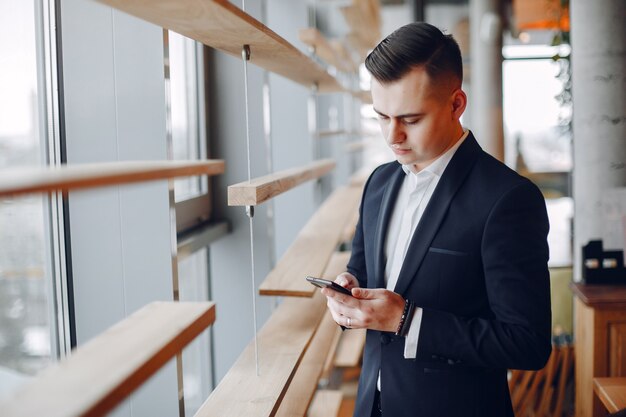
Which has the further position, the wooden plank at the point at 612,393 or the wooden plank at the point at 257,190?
the wooden plank at the point at 612,393

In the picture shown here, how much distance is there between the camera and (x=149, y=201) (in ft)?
5.85

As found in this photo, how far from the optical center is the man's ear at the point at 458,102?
1.60m

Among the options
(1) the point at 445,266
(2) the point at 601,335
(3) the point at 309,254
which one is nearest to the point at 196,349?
(3) the point at 309,254

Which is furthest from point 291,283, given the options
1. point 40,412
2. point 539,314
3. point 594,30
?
point 594,30

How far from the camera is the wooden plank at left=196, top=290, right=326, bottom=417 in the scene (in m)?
1.47

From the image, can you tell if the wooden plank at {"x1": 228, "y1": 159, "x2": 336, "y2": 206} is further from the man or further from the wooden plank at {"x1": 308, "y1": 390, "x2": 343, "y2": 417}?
the wooden plank at {"x1": 308, "y1": 390, "x2": 343, "y2": 417}

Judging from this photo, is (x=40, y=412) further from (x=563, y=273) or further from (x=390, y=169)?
(x=563, y=273)

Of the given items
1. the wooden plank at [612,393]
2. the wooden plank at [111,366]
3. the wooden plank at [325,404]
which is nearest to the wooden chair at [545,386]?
the wooden plank at [612,393]

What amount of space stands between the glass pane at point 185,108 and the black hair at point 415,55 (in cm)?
122

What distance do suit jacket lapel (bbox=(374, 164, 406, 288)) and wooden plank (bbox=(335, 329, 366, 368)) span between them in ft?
6.23

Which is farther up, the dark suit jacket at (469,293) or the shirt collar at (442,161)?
the shirt collar at (442,161)

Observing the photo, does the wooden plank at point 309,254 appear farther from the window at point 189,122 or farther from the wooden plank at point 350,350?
the wooden plank at point 350,350

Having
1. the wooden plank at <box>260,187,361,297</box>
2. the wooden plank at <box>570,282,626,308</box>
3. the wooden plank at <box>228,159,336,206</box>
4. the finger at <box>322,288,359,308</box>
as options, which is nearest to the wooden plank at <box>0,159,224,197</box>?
the wooden plank at <box>228,159,336,206</box>

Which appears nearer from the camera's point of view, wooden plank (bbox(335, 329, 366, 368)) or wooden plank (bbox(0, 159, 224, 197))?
wooden plank (bbox(0, 159, 224, 197))
